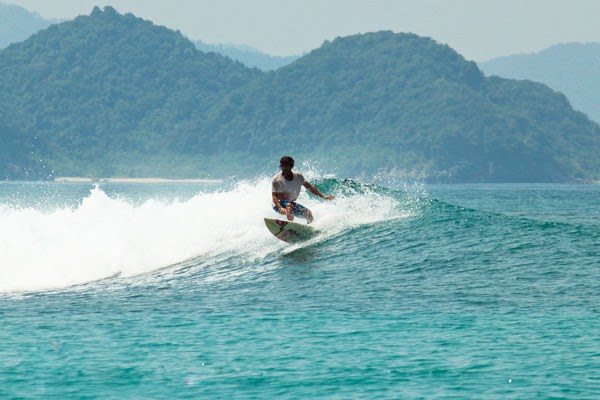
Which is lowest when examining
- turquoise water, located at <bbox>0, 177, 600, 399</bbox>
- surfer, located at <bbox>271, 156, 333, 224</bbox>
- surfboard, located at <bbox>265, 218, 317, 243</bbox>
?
turquoise water, located at <bbox>0, 177, 600, 399</bbox>

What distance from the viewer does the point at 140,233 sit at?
24.9 meters

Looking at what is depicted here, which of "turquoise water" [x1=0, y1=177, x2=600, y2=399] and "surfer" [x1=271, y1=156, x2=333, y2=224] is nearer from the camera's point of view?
"turquoise water" [x1=0, y1=177, x2=600, y2=399]

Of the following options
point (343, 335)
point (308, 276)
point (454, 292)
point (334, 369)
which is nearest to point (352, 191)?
point (308, 276)

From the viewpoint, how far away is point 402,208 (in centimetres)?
2755

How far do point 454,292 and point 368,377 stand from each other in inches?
223

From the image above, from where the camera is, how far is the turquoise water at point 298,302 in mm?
12289

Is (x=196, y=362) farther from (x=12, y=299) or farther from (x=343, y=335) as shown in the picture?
(x=12, y=299)

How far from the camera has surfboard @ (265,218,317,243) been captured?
75.3ft

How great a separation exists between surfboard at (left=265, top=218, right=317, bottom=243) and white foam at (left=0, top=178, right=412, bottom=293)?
0.87 ft

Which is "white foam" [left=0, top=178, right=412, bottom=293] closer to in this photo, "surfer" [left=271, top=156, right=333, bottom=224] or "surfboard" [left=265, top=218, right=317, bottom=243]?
"surfboard" [left=265, top=218, right=317, bottom=243]

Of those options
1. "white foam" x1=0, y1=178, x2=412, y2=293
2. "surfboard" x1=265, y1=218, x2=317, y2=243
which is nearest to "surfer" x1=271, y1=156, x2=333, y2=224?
"surfboard" x1=265, y1=218, x2=317, y2=243

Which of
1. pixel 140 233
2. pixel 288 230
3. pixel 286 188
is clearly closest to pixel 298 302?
pixel 286 188

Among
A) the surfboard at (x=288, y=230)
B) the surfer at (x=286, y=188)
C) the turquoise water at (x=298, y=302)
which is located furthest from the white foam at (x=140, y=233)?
the surfer at (x=286, y=188)

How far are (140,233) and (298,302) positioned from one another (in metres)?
8.77
